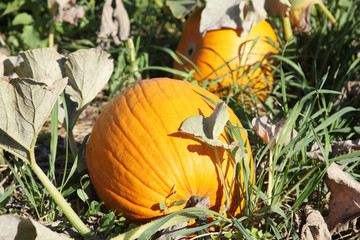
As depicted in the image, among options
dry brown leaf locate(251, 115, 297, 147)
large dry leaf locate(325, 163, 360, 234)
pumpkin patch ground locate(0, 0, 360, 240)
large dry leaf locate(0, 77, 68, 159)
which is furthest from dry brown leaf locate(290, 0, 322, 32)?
large dry leaf locate(0, 77, 68, 159)

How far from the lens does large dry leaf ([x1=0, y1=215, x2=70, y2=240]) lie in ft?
5.21

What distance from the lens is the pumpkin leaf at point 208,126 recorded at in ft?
5.90

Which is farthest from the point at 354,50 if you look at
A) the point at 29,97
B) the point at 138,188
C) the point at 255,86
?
the point at 29,97

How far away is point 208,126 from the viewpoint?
184 centimetres

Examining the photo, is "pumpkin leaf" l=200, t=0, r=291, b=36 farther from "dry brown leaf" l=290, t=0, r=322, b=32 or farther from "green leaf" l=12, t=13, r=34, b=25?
"green leaf" l=12, t=13, r=34, b=25

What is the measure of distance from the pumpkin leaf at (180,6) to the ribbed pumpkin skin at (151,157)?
1.22 m

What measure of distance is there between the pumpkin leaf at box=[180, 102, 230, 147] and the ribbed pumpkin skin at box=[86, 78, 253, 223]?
0.07m

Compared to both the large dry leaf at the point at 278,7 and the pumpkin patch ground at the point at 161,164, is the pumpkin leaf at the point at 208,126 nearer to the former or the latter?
the pumpkin patch ground at the point at 161,164

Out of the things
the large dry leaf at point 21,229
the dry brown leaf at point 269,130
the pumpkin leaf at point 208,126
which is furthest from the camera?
the dry brown leaf at point 269,130

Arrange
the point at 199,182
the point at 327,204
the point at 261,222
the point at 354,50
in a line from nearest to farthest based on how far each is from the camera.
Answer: the point at 199,182
the point at 261,222
the point at 327,204
the point at 354,50

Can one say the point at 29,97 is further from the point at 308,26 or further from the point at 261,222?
the point at 308,26

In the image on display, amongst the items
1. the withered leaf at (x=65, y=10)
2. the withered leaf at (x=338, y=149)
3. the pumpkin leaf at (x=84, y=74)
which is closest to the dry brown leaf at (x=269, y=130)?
the withered leaf at (x=338, y=149)

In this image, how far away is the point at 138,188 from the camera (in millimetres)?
1877

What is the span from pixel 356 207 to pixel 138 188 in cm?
90
